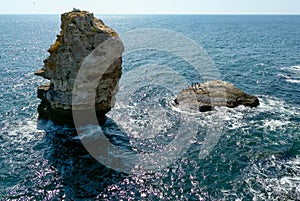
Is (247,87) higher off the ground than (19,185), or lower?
higher

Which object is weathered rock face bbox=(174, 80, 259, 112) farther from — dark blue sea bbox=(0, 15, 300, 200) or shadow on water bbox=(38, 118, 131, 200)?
shadow on water bbox=(38, 118, 131, 200)

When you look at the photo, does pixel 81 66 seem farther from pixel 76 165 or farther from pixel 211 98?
pixel 211 98

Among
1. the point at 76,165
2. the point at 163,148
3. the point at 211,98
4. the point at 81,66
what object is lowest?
the point at 76,165

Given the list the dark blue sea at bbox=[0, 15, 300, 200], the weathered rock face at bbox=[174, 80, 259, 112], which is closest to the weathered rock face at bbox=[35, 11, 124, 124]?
the dark blue sea at bbox=[0, 15, 300, 200]

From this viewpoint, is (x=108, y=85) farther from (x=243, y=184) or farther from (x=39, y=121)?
(x=243, y=184)

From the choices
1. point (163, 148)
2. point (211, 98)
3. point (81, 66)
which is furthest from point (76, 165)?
point (211, 98)

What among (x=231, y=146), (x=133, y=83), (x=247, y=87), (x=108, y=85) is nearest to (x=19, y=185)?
(x=108, y=85)
